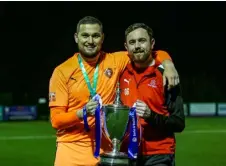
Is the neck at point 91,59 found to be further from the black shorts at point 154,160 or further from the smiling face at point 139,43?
the black shorts at point 154,160

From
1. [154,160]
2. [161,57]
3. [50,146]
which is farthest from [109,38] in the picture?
[154,160]

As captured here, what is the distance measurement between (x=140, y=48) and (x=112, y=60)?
1.04 feet

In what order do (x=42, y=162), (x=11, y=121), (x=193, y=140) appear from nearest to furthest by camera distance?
(x=42, y=162), (x=193, y=140), (x=11, y=121)

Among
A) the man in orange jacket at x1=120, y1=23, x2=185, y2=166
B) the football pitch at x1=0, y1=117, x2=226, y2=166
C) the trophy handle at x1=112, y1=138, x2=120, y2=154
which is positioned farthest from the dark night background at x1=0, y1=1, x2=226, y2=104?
the trophy handle at x1=112, y1=138, x2=120, y2=154

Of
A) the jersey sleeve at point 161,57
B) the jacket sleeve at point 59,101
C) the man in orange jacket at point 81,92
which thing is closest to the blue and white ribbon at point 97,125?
the man in orange jacket at point 81,92

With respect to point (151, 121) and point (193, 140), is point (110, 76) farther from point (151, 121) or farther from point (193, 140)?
point (193, 140)

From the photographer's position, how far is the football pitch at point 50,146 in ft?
30.7

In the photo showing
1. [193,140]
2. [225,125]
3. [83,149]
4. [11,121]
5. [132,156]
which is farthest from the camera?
[11,121]

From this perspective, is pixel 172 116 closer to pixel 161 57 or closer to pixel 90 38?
pixel 161 57

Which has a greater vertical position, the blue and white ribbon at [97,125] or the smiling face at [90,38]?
the smiling face at [90,38]

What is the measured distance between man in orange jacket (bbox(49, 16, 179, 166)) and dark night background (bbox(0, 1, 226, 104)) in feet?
73.4

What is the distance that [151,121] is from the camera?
297cm

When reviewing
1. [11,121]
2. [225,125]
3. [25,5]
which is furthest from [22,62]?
[225,125]

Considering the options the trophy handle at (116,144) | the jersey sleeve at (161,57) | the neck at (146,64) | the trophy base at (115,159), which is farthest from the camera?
the jersey sleeve at (161,57)
